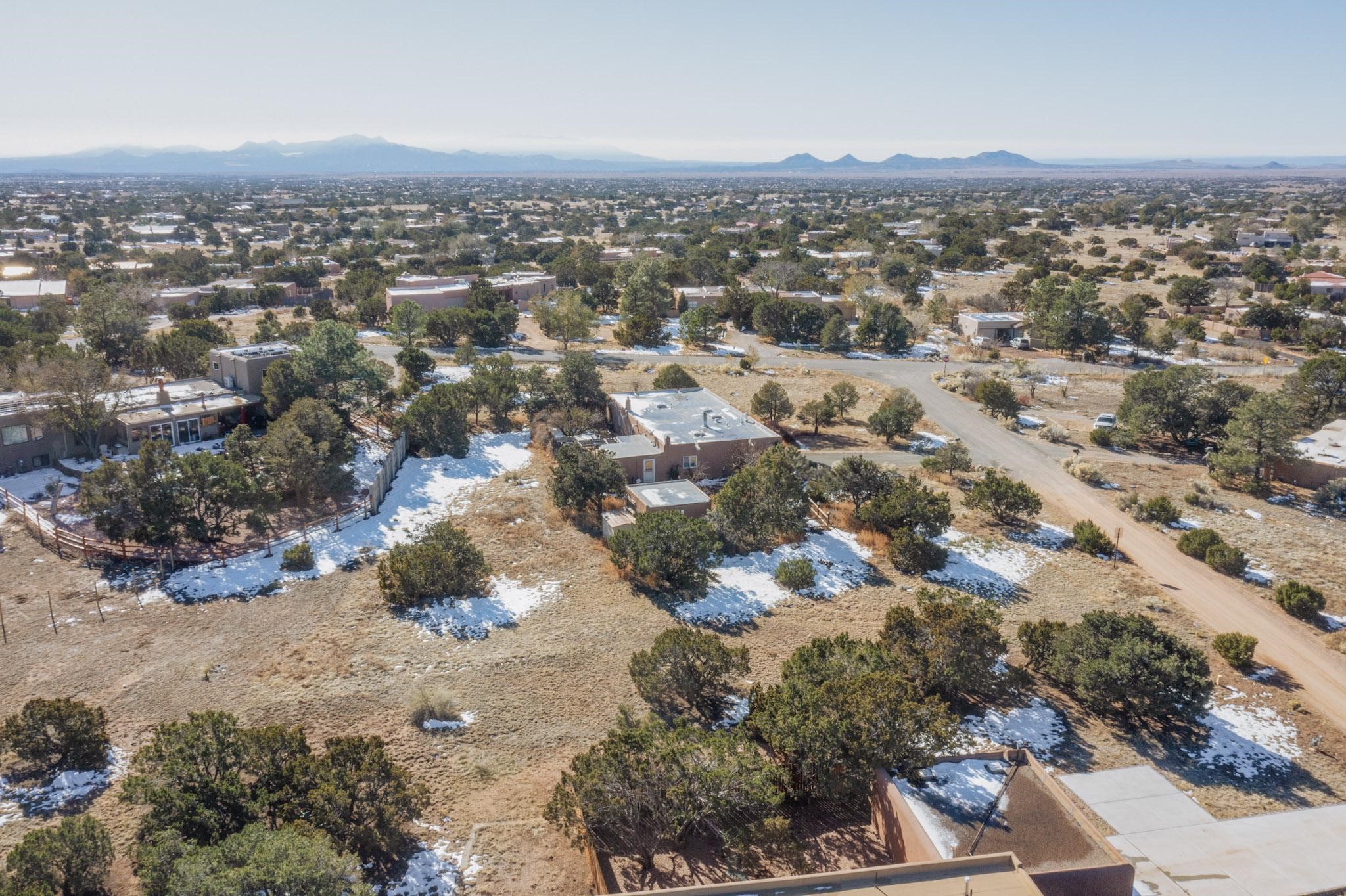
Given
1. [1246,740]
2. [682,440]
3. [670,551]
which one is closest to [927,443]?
[682,440]

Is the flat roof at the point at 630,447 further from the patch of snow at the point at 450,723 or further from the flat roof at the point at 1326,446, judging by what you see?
the flat roof at the point at 1326,446

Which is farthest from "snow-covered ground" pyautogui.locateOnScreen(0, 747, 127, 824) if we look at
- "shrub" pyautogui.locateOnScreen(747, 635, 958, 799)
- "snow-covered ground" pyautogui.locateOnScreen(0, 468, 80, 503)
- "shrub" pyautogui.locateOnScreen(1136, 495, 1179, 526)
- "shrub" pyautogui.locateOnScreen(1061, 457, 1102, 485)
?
"shrub" pyautogui.locateOnScreen(1061, 457, 1102, 485)

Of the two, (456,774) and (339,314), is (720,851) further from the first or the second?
(339,314)

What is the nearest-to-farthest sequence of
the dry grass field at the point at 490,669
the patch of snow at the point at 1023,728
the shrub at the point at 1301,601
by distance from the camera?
1. the dry grass field at the point at 490,669
2. the patch of snow at the point at 1023,728
3. the shrub at the point at 1301,601

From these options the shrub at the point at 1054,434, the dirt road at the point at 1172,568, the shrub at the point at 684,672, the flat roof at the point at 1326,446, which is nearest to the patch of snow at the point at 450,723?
the shrub at the point at 684,672

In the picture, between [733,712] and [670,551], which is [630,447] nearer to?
[670,551]

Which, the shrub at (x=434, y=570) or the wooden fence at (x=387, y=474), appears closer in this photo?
the shrub at (x=434, y=570)
